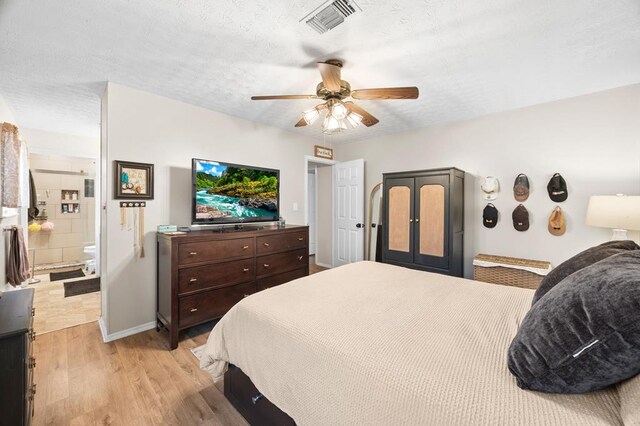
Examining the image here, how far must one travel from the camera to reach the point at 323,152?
4.64 m

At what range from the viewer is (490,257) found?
327 cm

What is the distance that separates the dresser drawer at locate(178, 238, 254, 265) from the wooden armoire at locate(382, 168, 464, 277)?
74.0 inches

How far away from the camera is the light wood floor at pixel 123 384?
1604 millimetres

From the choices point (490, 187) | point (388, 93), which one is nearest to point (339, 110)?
point (388, 93)

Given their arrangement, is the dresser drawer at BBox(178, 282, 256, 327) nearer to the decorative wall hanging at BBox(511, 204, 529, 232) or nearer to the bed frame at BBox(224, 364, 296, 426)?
the bed frame at BBox(224, 364, 296, 426)

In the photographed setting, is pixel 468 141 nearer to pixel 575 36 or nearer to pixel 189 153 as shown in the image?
pixel 575 36

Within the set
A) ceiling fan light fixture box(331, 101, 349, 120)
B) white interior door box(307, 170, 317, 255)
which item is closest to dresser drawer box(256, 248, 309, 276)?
ceiling fan light fixture box(331, 101, 349, 120)

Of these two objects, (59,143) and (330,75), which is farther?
(59,143)

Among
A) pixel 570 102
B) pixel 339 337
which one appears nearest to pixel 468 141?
pixel 570 102

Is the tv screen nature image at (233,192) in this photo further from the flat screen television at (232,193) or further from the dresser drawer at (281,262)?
the dresser drawer at (281,262)

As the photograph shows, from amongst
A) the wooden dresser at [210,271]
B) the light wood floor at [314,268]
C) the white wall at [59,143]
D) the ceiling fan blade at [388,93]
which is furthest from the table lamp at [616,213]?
the white wall at [59,143]

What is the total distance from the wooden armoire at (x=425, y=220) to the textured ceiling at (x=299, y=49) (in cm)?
91

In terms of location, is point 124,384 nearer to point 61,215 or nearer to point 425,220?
point 425,220

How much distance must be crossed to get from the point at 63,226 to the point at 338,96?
20.1 ft
